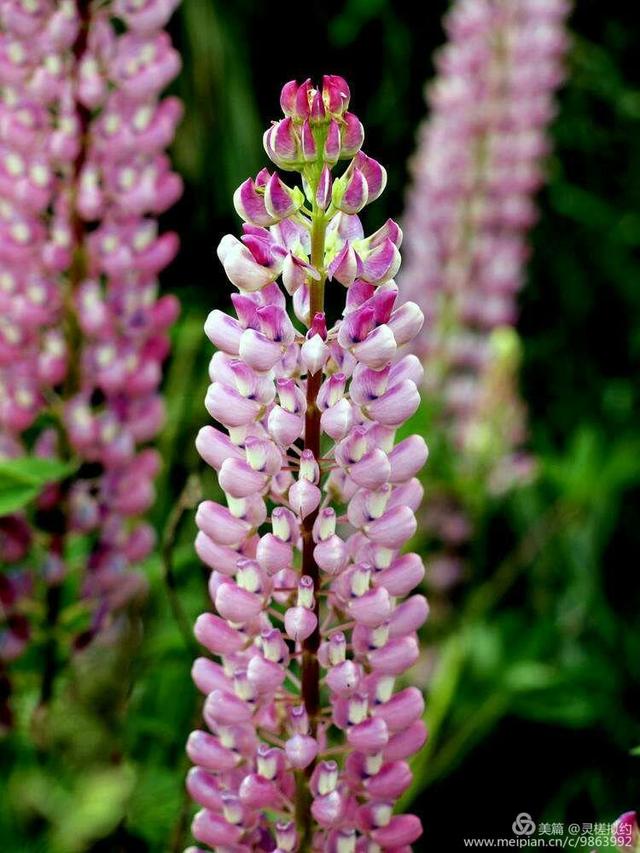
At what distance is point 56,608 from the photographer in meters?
1.13

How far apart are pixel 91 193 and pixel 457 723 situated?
84 centimetres

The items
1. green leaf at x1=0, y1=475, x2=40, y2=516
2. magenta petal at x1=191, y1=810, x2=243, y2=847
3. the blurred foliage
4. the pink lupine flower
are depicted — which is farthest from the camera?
the blurred foliage

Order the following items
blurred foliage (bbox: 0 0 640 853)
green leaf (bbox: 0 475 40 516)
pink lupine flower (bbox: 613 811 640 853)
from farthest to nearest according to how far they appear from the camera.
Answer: blurred foliage (bbox: 0 0 640 853) < green leaf (bbox: 0 475 40 516) < pink lupine flower (bbox: 613 811 640 853)

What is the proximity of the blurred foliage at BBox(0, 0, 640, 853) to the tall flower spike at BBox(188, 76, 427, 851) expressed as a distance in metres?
0.10

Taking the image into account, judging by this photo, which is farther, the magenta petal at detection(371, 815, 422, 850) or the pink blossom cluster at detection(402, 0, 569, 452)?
the pink blossom cluster at detection(402, 0, 569, 452)

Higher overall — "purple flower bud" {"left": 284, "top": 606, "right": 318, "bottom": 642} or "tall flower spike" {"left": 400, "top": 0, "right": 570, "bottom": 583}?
"tall flower spike" {"left": 400, "top": 0, "right": 570, "bottom": 583}

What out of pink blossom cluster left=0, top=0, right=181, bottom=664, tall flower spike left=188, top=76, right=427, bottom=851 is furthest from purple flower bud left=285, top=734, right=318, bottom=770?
pink blossom cluster left=0, top=0, right=181, bottom=664

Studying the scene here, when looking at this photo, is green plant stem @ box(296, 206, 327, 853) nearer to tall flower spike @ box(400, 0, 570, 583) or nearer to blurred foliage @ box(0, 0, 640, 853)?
blurred foliage @ box(0, 0, 640, 853)

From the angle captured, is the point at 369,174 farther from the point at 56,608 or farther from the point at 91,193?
the point at 56,608

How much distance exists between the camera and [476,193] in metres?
1.85

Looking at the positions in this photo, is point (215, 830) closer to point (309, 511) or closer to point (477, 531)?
point (309, 511)

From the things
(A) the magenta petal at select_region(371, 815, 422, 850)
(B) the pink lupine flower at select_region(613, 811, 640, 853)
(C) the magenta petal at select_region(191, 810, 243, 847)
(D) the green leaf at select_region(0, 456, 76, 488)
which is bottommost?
(A) the magenta petal at select_region(371, 815, 422, 850)

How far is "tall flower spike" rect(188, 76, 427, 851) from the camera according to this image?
68 centimetres

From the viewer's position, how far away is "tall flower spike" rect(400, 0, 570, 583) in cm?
180
